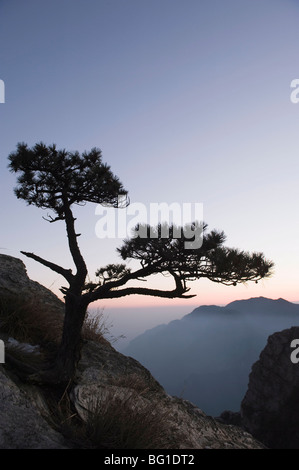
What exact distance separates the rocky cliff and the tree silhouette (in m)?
0.58

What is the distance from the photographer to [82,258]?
287 inches

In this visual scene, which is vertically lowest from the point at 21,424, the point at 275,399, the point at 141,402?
the point at 275,399

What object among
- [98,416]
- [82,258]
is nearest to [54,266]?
[82,258]

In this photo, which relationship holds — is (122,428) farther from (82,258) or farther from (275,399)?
(275,399)

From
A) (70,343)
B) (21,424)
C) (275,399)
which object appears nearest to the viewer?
(21,424)

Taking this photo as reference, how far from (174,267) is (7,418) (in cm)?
358

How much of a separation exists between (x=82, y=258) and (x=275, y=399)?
94.1 ft

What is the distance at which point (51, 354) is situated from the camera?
7125mm

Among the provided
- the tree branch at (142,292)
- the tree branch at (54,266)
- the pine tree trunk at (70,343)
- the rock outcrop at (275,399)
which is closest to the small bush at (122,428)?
the pine tree trunk at (70,343)

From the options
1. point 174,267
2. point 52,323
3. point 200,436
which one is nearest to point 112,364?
point 52,323

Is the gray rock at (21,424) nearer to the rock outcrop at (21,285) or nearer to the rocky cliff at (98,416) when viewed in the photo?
the rocky cliff at (98,416)

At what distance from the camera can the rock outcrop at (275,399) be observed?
1114 inches

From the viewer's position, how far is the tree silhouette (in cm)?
595
